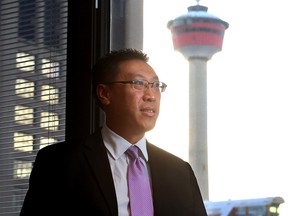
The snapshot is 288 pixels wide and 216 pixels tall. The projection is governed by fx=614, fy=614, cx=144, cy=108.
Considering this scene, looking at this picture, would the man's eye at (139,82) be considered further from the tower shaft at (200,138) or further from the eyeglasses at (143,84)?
the tower shaft at (200,138)

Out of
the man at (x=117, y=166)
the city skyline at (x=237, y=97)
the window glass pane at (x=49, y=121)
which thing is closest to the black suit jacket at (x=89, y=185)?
the man at (x=117, y=166)

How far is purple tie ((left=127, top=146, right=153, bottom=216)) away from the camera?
5.20ft

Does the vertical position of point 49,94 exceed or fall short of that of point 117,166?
it exceeds it

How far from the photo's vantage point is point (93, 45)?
2.73 m

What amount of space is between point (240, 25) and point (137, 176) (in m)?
1.33

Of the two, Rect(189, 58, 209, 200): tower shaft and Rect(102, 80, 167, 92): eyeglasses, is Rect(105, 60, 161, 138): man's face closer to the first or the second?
Rect(102, 80, 167, 92): eyeglasses

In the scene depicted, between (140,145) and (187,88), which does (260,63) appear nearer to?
(187,88)

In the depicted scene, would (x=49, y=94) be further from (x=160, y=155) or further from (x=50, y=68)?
(x=160, y=155)

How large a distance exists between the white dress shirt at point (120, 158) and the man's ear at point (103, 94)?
8cm

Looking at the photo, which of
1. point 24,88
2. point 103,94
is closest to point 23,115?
point 24,88

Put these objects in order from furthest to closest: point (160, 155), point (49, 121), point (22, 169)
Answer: point (22, 169), point (49, 121), point (160, 155)

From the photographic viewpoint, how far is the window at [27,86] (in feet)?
9.62

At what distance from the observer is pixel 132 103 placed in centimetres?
166

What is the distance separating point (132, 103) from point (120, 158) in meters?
0.16
